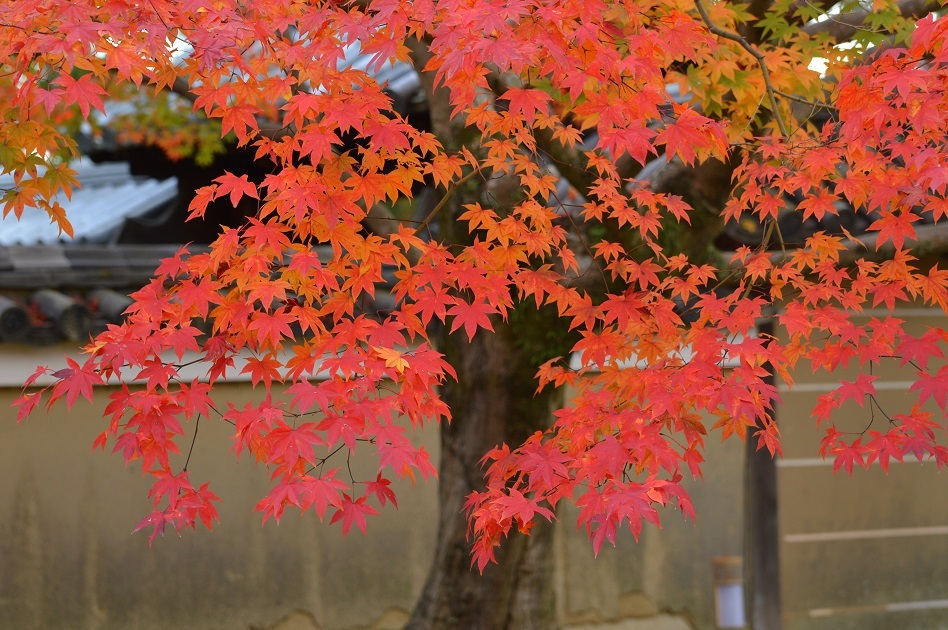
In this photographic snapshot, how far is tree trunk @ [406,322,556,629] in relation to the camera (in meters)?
5.13

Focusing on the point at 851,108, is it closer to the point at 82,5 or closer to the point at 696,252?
the point at 696,252

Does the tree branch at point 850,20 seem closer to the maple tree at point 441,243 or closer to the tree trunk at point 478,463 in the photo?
the maple tree at point 441,243

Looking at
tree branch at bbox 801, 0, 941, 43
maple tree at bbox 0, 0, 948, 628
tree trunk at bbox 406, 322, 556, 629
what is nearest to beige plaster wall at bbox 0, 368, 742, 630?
tree trunk at bbox 406, 322, 556, 629

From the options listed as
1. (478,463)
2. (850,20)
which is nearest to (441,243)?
(478,463)

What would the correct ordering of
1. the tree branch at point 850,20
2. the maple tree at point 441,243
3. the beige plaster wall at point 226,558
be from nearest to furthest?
the maple tree at point 441,243 < the tree branch at point 850,20 < the beige plaster wall at point 226,558

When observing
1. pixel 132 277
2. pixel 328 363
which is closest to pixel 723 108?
pixel 328 363

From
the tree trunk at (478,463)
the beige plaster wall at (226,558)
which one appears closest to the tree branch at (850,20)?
the tree trunk at (478,463)

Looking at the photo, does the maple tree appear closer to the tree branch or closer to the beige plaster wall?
the tree branch

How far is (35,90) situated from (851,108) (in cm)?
290

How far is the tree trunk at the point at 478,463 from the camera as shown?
5129 millimetres

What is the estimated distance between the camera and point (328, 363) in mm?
3094

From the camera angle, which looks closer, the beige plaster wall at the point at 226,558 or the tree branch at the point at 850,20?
the tree branch at the point at 850,20

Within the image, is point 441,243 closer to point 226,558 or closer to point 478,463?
point 478,463

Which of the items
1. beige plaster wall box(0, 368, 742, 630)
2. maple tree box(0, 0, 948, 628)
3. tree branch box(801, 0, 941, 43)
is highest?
tree branch box(801, 0, 941, 43)
